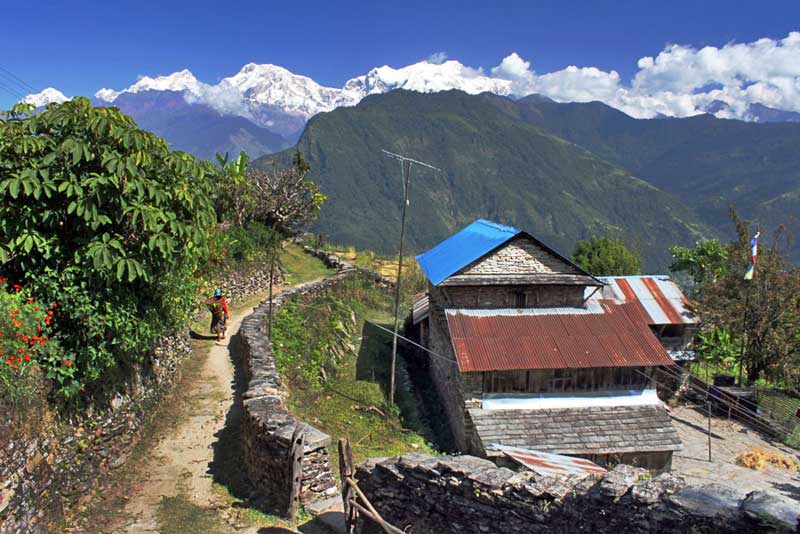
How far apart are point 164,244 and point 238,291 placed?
636 inches

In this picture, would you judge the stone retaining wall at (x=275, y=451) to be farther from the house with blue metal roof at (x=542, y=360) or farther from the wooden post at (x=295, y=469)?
the house with blue metal roof at (x=542, y=360)

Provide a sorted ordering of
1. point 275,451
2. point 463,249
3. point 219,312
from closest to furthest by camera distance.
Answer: point 275,451
point 219,312
point 463,249

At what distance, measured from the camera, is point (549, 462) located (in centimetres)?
1403

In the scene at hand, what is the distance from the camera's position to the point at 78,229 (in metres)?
9.37

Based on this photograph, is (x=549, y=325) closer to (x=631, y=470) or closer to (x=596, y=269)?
(x=631, y=470)

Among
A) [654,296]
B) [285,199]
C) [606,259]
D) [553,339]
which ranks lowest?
[553,339]

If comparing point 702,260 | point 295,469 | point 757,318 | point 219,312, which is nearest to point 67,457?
point 295,469

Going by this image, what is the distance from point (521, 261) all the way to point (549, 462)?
25.1 ft

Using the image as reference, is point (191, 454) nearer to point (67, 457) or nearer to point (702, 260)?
point (67, 457)

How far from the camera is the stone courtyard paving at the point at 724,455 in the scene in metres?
17.0

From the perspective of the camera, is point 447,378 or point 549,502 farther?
point 447,378

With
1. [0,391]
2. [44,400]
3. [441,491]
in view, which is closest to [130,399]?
[44,400]

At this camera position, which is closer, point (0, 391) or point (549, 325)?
point (0, 391)

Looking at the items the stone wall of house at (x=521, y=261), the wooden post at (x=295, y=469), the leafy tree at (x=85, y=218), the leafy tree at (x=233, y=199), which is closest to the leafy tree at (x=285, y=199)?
the leafy tree at (x=233, y=199)
